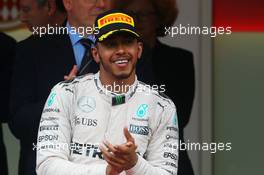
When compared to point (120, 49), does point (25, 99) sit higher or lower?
lower

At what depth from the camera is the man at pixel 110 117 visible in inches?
106

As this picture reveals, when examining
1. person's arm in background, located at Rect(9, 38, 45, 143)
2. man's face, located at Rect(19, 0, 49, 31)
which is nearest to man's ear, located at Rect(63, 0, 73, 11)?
man's face, located at Rect(19, 0, 49, 31)

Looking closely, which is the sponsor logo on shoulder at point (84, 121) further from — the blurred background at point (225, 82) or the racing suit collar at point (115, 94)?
the blurred background at point (225, 82)

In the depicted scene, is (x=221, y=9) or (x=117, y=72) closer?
(x=117, y=72)

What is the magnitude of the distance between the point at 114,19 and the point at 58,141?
1.57 ft

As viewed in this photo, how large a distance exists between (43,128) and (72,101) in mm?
147

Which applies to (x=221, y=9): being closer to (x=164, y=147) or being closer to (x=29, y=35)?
→ (x=29, y=35)

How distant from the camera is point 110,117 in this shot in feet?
8.98

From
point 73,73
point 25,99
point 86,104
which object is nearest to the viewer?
point 86,104

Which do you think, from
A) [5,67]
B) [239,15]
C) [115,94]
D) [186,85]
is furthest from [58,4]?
[115,94]

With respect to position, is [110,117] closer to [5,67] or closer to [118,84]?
[118,84]

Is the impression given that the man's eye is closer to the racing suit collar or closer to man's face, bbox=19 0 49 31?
the racing suit collar

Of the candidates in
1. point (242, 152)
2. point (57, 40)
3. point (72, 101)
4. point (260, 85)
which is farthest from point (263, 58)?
point (72, 101)

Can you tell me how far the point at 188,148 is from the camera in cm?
369
